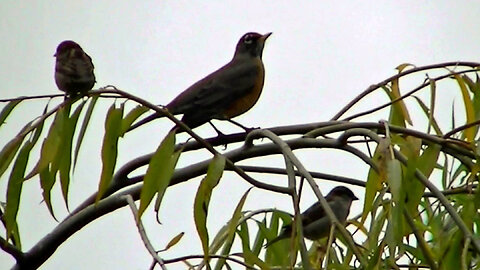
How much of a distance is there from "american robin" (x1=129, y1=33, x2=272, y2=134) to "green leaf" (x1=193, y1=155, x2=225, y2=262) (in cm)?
138

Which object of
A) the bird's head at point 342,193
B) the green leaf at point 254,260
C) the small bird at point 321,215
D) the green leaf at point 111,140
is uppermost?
the green leaf at point 111,140

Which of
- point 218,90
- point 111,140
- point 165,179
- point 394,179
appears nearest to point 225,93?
point 218,90

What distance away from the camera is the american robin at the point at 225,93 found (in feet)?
11.9

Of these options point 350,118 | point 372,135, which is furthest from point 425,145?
point 372,135

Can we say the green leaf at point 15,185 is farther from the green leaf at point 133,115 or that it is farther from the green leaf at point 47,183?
the green leaf at point 133,115

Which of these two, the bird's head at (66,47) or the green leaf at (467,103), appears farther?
the bird's head at (66,47)

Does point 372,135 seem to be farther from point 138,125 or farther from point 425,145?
point 138,125

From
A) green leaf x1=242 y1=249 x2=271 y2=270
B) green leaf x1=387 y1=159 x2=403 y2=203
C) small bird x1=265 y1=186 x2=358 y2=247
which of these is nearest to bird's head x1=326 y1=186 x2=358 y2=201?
small bird x1=265 y1=186 x2=358 y2=247

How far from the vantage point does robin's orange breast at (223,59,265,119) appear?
3.97 metres

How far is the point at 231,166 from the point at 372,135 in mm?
322

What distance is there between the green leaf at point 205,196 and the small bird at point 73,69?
0.59 meters

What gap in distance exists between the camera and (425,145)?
8.08 ft

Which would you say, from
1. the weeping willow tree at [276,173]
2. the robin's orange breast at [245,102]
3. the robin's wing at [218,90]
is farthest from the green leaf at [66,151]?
the robin's orange breast at [245,102]

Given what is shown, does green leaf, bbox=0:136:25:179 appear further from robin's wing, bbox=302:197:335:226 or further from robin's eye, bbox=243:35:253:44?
robin's eye, bbox=243:35:253:44
